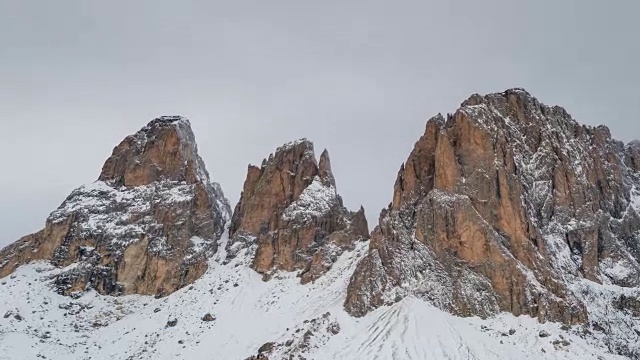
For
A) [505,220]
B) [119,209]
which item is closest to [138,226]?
[119,209]

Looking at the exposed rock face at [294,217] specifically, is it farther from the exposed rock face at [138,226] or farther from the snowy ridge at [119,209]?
the snowy ridge at [119,209]

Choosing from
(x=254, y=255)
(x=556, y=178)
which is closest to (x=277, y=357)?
(x=254, y=255)

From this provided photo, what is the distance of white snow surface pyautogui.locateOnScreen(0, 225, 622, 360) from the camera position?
88.6m

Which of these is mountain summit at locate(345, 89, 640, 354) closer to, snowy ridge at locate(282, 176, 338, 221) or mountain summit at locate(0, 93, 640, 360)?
mountain summit at locate(0, 93, 640, 360)

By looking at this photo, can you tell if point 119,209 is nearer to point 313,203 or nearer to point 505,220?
point 313,203

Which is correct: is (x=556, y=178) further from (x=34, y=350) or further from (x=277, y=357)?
(x=34, y=350)

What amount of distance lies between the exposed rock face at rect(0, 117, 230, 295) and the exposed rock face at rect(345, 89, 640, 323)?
3804cm

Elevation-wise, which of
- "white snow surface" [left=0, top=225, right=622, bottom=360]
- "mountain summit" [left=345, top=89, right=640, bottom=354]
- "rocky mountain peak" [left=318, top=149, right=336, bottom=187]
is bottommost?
"white snow surface" [left=0, top=225, right=622, bottom=360]

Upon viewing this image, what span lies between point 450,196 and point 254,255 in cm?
3918

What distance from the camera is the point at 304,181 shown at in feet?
429

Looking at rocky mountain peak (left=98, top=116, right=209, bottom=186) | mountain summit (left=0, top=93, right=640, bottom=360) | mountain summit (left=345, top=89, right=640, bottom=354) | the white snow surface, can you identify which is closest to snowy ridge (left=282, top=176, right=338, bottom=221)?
mountain summit (left=0, top=93, right=640, bottom=360)

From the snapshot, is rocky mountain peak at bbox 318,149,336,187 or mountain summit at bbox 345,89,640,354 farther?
rocky mountain peak at bbox 318,149,336,187

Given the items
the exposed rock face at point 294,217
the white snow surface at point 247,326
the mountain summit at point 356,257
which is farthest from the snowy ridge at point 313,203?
the white snow surface at point 247,326

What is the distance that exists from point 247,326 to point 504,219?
1719 inches
